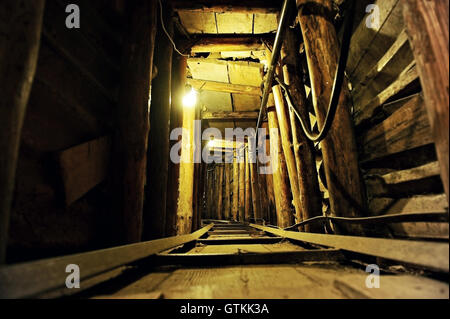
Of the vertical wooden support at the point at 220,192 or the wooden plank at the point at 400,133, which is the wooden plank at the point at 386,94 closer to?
the wooden plank at the point at 400,133

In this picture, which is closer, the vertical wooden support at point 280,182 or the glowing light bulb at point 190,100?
the vertical wooden support at point 280,182

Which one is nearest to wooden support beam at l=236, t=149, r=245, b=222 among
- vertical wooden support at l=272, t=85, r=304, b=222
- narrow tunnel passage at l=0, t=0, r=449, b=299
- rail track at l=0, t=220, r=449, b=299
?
vertical wooden support at l=272, t=85, r=304, b=222

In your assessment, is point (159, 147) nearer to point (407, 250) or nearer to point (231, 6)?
point (407, 250)

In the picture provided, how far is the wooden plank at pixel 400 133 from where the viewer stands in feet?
5.10

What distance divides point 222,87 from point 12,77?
5.44 meters

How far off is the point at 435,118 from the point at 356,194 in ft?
4.30

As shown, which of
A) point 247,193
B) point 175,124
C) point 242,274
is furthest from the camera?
point 247,193

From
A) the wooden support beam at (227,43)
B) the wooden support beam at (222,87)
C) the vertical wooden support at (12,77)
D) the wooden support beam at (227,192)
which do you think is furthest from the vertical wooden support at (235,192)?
the vertical wooden support at (12,77)

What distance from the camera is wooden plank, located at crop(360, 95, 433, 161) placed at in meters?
1.55

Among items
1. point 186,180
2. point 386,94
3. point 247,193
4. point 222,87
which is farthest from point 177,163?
point 247,193

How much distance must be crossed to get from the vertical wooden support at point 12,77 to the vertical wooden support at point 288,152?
2.99m

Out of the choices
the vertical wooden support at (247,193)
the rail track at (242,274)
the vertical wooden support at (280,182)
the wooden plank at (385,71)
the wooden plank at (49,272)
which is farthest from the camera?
the vertical wooden support at (247,193)

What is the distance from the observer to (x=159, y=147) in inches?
106
